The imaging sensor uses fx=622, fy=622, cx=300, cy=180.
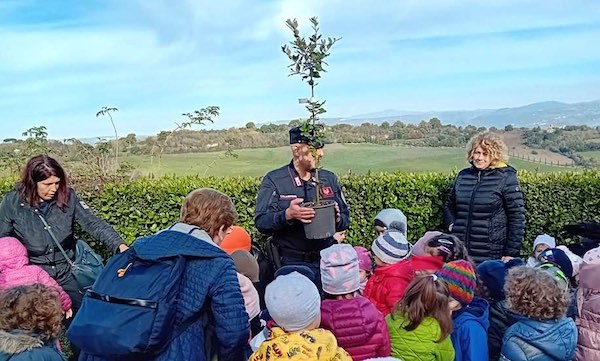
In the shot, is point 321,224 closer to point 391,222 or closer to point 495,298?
point 495,298

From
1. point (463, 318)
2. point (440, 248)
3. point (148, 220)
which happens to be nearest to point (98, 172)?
point (148, 220)

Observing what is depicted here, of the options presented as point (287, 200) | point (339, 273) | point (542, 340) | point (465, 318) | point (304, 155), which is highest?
point (304, 155)

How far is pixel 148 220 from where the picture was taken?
6625mm

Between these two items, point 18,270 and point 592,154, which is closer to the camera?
point 18,270

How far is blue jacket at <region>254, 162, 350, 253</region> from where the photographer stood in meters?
Result: 4.33

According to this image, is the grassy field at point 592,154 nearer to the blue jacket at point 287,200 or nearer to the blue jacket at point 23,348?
the blue jacket at point 287,200

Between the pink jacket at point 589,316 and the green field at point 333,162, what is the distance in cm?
351

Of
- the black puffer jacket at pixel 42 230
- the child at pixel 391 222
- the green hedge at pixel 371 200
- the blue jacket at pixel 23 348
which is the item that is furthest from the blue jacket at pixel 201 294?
the green hedge at pixel 371 200

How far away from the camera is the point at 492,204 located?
5.11 meters

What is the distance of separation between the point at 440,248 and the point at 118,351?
2.29 m

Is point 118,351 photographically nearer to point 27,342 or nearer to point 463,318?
point 27,342

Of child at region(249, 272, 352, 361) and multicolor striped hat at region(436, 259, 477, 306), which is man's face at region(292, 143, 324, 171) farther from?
child at region(249, 272, 352, 361)

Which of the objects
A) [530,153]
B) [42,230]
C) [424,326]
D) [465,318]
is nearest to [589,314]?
[465,318]

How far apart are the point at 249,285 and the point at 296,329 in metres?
0.80
